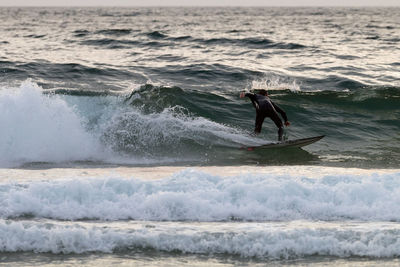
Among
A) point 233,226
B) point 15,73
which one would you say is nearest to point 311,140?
point 233,226

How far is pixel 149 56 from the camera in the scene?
113ft

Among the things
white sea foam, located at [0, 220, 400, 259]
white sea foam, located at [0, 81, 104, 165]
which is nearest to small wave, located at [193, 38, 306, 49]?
white sea foam, located at [0, 81, 104, 165]

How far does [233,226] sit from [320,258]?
1.42 m

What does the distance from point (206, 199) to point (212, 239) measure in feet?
4.94

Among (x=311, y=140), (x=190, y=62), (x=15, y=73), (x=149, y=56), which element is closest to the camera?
(x=311, y=140)

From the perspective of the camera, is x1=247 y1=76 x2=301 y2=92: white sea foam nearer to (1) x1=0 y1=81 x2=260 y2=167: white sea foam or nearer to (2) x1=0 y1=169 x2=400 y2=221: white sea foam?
(1) x1=0 y1=81 x2=260 y2=167: white sea foam

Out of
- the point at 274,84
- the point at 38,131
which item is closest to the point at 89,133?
the point at 38,131

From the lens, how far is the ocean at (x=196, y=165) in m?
7.67

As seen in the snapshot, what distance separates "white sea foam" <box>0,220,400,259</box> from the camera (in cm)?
755

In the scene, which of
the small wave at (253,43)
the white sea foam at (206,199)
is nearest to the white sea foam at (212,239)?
the white sea foam at (206,199)

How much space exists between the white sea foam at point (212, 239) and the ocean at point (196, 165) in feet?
0.06

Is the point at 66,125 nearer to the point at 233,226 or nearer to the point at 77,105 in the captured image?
the point at 77,105

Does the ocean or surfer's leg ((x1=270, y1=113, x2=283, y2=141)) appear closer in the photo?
the ocean

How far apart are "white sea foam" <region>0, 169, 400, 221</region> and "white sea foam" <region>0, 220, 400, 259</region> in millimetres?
627
